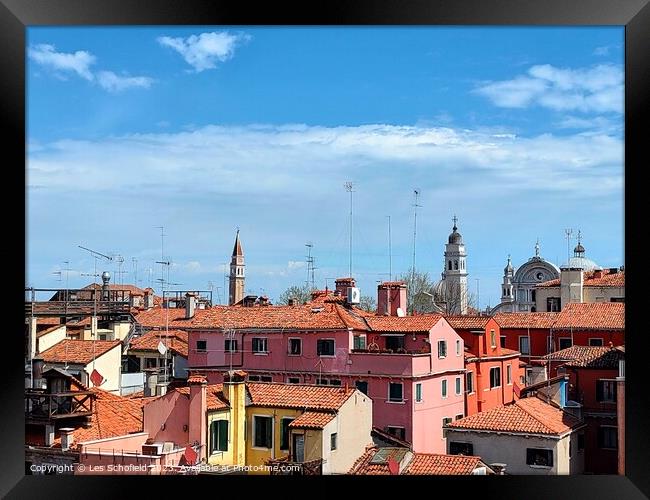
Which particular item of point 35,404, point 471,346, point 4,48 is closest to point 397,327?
point 471,346

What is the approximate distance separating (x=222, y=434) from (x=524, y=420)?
1854 mm

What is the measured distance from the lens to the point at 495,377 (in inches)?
236

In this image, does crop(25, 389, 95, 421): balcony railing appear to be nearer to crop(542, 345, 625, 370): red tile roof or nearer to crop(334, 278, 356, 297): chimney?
crop(334, 278, 356, 297): chimney

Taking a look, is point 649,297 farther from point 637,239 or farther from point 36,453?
point 36,453

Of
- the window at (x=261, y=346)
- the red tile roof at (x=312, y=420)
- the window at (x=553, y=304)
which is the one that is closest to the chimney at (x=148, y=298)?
the window at (x=261, y=346)

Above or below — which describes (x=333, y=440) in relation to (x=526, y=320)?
below

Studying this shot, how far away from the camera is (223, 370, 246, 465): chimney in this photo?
15.5 feet

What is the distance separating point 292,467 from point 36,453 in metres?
1.34

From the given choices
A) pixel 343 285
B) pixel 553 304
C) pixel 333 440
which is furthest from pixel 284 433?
pixel 553 304

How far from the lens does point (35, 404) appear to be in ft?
14.3

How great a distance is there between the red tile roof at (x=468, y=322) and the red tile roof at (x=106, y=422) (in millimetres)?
2521

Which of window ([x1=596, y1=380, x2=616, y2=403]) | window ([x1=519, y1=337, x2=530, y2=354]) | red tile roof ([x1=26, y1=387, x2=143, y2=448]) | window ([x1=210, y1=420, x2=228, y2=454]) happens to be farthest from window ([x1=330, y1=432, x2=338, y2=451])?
window ([x1=519, y1=337, x2=530, y2=354])

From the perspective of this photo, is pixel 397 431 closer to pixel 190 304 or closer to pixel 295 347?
pixel 295 347

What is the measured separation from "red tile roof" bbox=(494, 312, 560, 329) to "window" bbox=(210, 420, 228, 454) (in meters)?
2.61
